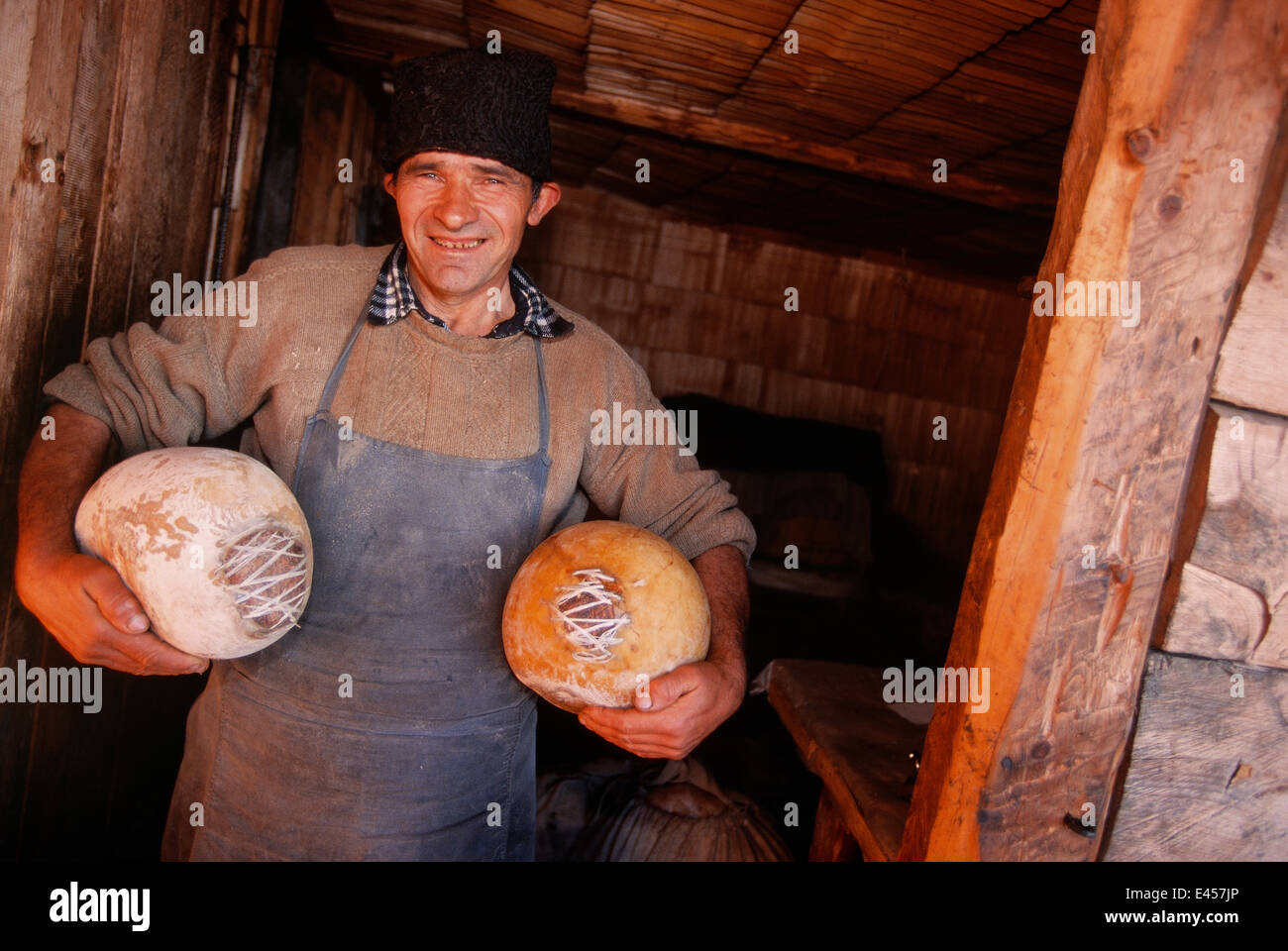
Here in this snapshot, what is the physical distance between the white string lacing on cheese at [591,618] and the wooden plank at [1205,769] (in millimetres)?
997

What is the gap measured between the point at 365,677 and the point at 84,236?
1163mm

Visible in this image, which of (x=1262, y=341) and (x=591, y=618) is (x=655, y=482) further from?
(x=1262, y=341)

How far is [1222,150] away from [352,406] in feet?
5.68

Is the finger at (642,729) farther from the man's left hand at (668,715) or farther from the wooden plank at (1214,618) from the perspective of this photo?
the wooden plank at (1214,618)

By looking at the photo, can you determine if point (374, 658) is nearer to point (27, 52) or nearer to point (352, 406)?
point (352, 406)

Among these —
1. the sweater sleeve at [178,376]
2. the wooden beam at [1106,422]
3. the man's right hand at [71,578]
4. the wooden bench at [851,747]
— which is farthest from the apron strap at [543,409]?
the wooden bench at [851,747]

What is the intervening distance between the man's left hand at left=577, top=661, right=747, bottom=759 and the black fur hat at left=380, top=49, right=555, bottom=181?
1222mm

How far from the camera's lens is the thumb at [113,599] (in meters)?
1.51

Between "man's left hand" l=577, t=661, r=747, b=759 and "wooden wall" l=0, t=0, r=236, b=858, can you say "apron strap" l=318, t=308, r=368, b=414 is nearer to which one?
"wooden wall" l=0, t=0, r=236, b=858

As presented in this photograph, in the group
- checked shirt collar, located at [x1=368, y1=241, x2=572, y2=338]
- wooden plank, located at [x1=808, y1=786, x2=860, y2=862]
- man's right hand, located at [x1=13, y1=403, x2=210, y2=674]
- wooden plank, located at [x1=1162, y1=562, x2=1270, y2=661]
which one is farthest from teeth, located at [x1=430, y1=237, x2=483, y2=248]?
wooden plank, located at [x1=808, y1=786, x2=860, y2=862]

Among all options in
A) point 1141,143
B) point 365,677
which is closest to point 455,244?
point 365,677

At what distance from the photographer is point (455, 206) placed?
76.8 inches

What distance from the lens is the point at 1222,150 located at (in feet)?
4.74

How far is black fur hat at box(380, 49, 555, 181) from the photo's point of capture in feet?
6.39
